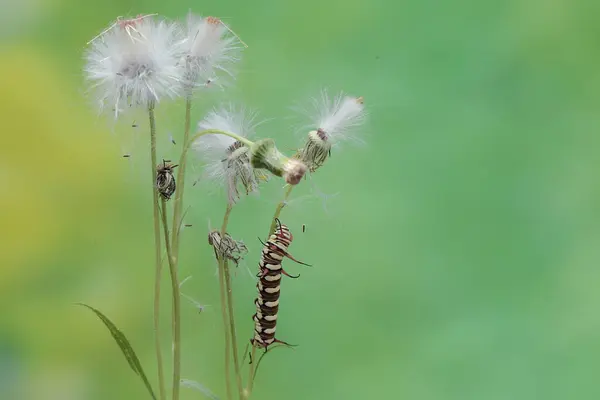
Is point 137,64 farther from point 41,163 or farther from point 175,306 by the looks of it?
point 41,163

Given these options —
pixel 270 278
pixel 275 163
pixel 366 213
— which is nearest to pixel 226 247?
pixel 270 278

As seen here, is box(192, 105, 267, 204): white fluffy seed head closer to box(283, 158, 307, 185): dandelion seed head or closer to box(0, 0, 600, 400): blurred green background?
box(283, 158, 307, 185): dandelion seed head

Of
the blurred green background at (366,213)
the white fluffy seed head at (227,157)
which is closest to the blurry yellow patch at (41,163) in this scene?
the blurred green background at (366,213)

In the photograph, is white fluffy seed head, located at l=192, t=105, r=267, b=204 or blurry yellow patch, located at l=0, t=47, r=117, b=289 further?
blurry yellow patch, located at l=0, t=47, r=117, b=289

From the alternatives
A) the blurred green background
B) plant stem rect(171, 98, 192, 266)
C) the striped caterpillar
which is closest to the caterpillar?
plant stem rect(171, 98, 192, 266)

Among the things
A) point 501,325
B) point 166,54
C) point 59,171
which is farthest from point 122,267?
point 501,325

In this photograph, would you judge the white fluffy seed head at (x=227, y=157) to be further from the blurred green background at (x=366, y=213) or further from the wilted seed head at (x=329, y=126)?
the blurred green background at (x=366, y=213)

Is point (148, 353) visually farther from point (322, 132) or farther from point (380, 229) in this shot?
point (322, 132)
